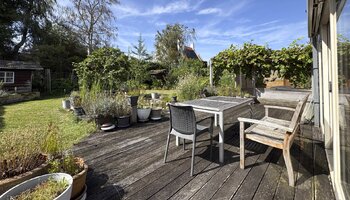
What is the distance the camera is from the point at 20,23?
16.0 metres

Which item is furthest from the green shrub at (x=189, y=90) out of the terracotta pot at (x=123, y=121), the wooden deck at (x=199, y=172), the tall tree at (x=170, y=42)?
the tall tree at (x=170, y=42)

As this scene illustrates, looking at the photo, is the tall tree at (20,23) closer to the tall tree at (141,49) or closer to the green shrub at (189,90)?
the tall tree at (141,49)

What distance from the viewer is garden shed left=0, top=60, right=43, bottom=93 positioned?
1175cm

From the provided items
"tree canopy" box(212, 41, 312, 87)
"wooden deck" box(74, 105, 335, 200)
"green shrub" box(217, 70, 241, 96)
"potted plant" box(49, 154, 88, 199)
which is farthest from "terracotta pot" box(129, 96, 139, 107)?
"tree canopy" box(212, 41, 312, 87)

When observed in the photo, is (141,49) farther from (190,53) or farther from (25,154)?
(25,154)

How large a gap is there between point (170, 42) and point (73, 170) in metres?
19.4

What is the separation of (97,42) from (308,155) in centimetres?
1850

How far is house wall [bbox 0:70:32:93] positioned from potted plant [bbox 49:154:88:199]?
1333cm

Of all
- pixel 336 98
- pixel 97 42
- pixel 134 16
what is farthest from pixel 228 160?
pixel 97 42

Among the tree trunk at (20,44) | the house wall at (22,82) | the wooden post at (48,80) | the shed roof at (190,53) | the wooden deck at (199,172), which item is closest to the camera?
the wooden deck at (199,172)

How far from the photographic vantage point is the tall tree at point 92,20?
1633 cm

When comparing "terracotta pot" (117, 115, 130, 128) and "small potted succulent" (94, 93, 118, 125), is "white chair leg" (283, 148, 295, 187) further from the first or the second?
"small potted succulent" (94, 93, 118, 125)

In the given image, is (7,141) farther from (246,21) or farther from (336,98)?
(246,21)

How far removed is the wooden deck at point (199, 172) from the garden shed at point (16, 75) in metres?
11.9
